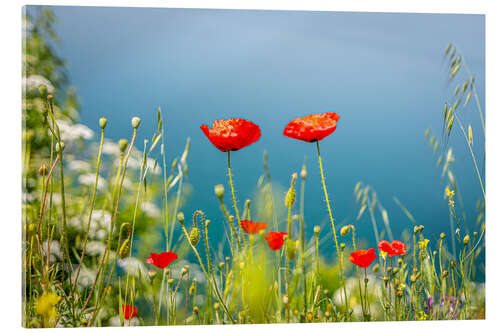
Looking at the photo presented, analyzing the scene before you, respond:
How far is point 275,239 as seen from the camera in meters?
2.25

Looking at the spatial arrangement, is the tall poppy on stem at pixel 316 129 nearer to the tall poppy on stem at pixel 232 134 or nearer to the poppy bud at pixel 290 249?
the tall poppy on stem at pixel 232 134

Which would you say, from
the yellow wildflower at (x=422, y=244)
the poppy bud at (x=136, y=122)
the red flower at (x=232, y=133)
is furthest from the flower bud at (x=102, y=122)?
the yellow wildflower at (x=422, y=244)

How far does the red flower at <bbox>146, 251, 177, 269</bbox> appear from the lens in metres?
2.25

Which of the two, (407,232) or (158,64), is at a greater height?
(158,64)

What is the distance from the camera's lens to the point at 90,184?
90.2 inches

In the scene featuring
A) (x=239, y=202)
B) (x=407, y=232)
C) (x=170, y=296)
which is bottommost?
(x=170, y=296)

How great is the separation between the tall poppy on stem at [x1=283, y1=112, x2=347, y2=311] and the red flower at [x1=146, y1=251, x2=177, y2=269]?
2.51ft

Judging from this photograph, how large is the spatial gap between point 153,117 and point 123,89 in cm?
19

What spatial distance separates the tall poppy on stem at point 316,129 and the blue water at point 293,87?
0.12ft

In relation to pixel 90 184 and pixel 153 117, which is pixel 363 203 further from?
pixel 90 184

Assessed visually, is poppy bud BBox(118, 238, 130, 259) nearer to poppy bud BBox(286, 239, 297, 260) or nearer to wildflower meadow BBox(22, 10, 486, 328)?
wildflower meadow BBox(22, 10, 486, 328)

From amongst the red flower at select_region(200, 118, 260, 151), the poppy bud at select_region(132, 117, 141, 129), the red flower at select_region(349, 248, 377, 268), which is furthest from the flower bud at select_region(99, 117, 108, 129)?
the red flower at select_region(349, 248, 377, 268)

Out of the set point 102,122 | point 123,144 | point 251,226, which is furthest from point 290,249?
point 102,122
